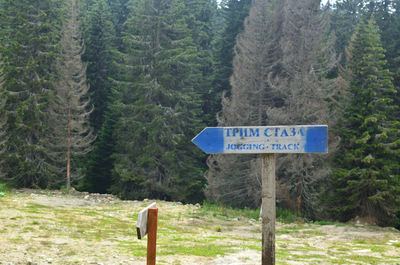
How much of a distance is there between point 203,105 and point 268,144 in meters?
28.4

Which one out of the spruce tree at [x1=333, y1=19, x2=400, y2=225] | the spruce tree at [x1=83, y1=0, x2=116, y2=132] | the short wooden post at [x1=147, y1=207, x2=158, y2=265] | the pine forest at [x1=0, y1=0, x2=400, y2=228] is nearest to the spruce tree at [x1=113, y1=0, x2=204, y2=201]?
the pine forest at [x1=0, y1=0, x2=400, y2=228]

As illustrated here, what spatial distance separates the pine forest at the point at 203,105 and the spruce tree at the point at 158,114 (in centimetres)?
10

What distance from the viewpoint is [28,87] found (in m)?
27.4

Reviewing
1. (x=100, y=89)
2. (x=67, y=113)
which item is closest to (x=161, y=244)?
(x=67, y=113)

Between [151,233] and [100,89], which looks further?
[100,89]

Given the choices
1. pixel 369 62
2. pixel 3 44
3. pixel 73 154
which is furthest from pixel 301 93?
pixel 3 44

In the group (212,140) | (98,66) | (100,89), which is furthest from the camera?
(98,66)

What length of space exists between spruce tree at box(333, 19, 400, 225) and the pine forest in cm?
6

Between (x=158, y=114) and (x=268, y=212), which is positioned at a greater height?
(x=158, y=114)

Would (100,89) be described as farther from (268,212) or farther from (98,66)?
(268,212)

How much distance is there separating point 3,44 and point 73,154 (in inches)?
350

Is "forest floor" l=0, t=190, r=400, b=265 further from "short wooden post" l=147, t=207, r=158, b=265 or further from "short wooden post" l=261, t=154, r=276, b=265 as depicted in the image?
"short wooden post" l=147, t=207, r=158, b=265

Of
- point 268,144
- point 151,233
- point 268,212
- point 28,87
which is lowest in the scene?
point 151,233

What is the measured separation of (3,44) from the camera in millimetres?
28328
